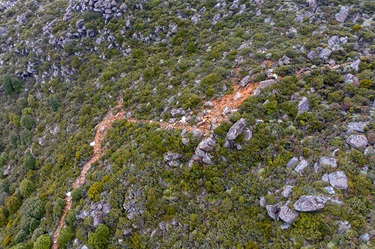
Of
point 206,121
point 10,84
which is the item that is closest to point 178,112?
point 206,121

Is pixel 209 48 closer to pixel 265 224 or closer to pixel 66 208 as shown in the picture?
pixel 265 224

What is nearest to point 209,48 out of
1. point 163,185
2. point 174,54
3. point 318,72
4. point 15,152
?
point 174,54

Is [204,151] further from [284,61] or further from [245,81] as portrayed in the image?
[284,61]

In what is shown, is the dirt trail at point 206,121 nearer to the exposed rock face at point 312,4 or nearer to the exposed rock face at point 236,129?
the exposed rock face at point 236,129

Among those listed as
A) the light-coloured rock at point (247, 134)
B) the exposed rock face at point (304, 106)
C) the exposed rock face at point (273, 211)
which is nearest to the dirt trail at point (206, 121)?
the light-coloured rock at point (247, 134)

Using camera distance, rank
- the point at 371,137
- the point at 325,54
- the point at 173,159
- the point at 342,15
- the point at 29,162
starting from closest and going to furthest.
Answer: the point at 371,137, the point at 173,159, the point at 325,54, the point at 342,15, the point at 29,162

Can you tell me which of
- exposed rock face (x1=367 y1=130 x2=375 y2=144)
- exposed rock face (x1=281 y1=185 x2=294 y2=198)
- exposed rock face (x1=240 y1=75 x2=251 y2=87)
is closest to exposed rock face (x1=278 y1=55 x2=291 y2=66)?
exposed rock face (x1=240 y1=75 x2=251 y2=87)

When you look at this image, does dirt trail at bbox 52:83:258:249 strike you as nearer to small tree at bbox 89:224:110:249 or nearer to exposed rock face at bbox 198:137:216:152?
exposed rock face at bbox 198:137:216:152
